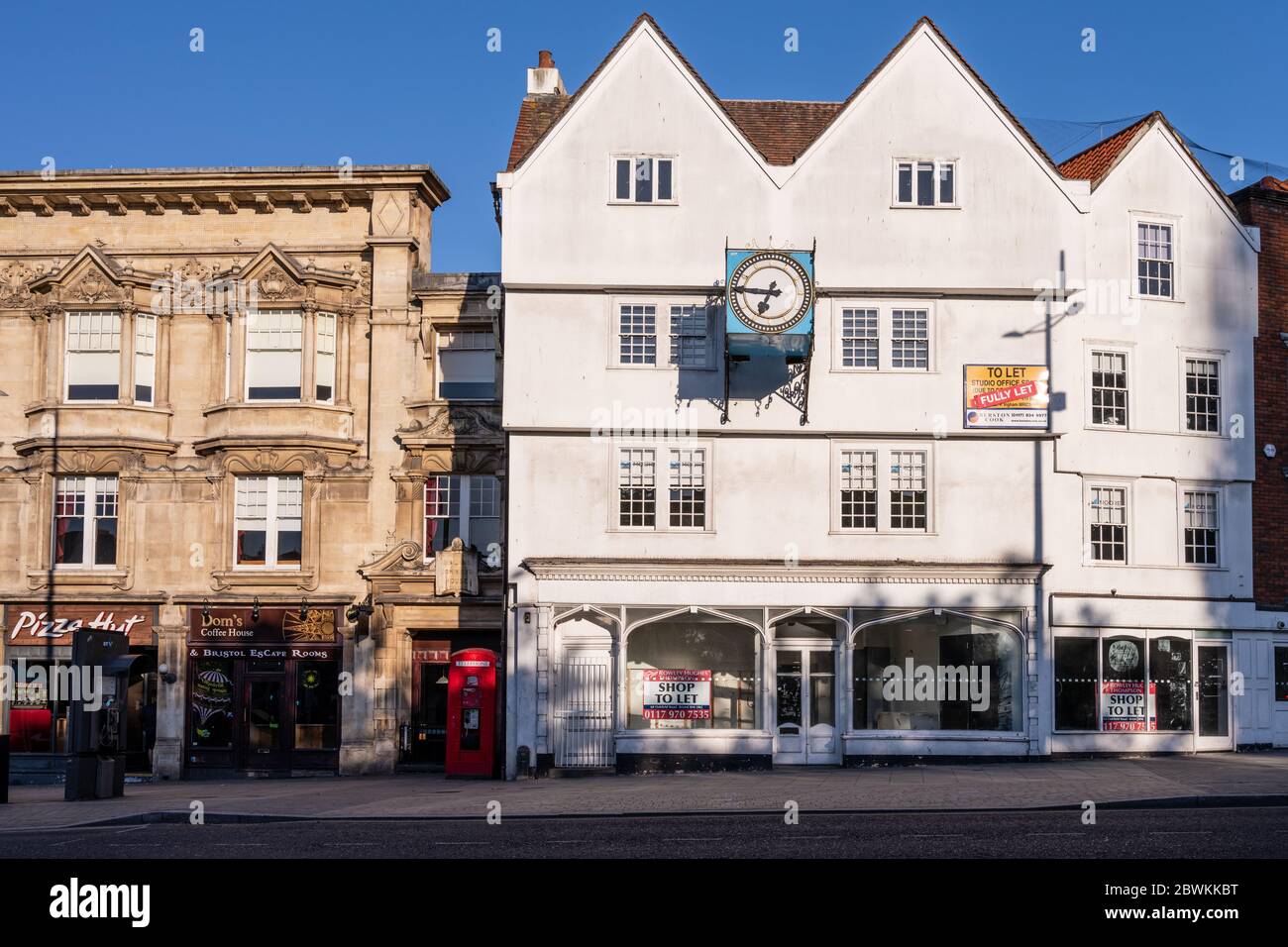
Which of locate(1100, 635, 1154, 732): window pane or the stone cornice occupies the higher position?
the stone cornice

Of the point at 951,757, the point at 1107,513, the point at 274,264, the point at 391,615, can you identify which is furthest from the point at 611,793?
the point at 274,264

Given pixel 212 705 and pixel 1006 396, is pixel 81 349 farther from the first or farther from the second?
pixel 1006 396

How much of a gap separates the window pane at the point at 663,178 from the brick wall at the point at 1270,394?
43.4ft

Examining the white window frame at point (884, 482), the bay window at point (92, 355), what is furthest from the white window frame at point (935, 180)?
the bay window at point (92, 355)

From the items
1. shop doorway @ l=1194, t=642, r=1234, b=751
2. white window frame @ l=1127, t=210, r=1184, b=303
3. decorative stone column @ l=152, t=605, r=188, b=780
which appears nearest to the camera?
shop doorway @ l=1194, t=642, r=1234, b=751

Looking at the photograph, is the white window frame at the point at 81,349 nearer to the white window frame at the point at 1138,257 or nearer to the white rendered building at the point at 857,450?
the white rendered building at the point at 857,450

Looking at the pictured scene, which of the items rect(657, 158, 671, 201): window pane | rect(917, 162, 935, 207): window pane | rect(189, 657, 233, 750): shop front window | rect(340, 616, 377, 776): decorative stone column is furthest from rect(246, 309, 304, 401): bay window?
rect(917, 162, 935, 207): window pane

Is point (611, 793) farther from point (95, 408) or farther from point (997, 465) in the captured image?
point (95, 408)

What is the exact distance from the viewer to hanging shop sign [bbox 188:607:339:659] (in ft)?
108

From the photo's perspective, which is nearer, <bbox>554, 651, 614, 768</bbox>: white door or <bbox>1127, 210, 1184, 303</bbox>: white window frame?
<bbox>554, 651, 614, 768</bbox>: white door

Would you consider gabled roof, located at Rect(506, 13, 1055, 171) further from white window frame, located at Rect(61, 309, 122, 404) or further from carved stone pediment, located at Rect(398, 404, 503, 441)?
white window frame, located at Rect(61, 309, 122, 404)

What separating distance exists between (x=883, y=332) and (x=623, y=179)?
6379mm

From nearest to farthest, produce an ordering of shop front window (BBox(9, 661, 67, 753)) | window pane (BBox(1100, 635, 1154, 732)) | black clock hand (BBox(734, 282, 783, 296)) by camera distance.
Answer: black clock hand (BBox(734, 282, 783, 296)), window pane (BBox(1100, 635, 1154, 732)), shop front window (BBox(9, 661, 67, 753))

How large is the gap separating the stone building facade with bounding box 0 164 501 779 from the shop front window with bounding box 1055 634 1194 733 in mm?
12570
